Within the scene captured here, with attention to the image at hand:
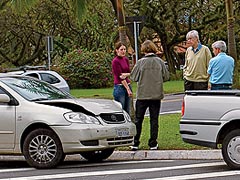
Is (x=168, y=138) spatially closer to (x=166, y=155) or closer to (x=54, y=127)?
(x=166, y=155)

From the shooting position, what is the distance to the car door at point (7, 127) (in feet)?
33.2

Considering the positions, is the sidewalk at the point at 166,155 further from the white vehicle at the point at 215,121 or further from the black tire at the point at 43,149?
the black tire at the point at 43,149

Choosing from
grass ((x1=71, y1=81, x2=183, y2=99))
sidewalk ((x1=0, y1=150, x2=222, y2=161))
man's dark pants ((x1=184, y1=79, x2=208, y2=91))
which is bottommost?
sidewalk ((x1=0, y1=150, x2=222, y2=161))

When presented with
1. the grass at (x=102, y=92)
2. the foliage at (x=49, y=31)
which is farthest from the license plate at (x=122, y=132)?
the foliage at (x=49, y=31)

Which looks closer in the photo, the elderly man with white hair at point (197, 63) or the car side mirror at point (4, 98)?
the car side mirror at point (4, 98)

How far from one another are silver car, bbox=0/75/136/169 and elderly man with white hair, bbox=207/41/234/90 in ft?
5.73

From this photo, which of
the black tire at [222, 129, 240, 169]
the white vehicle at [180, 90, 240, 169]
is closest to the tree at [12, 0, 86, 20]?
the white vehicle at [180, 90, 240, 169]

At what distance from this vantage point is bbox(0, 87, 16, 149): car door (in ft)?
33.2

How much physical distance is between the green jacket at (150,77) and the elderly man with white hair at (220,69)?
33.0 inches

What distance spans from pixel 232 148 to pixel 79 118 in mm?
2464

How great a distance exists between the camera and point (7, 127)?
1015cm

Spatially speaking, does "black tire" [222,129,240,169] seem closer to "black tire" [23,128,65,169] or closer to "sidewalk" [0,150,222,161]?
"sidewalk" [0,150,222,161]

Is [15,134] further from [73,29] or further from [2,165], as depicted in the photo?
[73,29]

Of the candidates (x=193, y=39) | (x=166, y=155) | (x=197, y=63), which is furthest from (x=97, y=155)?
(x=193, y=39)
